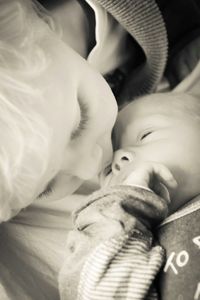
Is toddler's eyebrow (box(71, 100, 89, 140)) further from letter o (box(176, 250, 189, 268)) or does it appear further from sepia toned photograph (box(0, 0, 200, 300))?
letter o (box(176, 250, 189, 268))

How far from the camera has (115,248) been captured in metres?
0.47

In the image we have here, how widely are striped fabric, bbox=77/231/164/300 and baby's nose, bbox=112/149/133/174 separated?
0.17m

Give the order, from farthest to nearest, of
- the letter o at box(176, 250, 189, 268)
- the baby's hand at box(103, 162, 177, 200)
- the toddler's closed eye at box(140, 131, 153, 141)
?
the toddler's closed eye at box(140, 131, 153, 141), the baby's hand at box(103, 162, 177, 200), the letter o at box(176, 250, 189, 268)

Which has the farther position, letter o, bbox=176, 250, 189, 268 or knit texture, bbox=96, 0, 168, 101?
knit texture, bbox=96, 0, 168, 101

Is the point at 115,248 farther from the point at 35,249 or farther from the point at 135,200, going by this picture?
the point at 35,249

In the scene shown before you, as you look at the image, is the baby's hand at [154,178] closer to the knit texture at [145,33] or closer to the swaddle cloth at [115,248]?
the swaddle cloth at [115,248]

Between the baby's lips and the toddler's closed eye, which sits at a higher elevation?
the baby's lips

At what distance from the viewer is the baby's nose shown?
2.06 ft

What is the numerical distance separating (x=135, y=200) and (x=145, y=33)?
258 millimetres

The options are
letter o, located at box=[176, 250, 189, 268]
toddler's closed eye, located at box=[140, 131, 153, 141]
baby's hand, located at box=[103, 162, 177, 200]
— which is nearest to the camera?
letter o, located at box=[176, 250, 189, 268]

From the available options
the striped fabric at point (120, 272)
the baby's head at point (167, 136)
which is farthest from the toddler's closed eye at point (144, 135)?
the striped fabric at point (120, 272)

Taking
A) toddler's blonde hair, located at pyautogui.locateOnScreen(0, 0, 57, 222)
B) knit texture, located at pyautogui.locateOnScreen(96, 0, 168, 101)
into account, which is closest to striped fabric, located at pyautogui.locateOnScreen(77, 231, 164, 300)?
toddler's blonde hair, located at pyautogui.locateOnScreen(0, 0, 57, 222)

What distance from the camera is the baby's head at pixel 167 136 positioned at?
1.97 ft

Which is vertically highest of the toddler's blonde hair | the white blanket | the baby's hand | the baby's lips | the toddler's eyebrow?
the toddler's blonde hair
